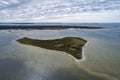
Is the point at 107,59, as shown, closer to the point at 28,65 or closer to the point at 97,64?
the point at 97,64

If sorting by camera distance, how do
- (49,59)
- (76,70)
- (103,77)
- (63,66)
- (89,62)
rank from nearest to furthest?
(103,77)
(76,70)
(63,66)
(89,62)
(49,59)

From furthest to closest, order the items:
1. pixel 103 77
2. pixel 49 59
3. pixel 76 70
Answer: pixel 49 59 → pixel 76 70 → pixel 103 77

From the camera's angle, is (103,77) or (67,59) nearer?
(103,77)

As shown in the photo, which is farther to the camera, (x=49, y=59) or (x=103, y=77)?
(x=49, y=59)

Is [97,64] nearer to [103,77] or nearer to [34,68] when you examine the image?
[103,77]

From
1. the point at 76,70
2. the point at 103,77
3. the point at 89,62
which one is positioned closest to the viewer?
the point at 103,77

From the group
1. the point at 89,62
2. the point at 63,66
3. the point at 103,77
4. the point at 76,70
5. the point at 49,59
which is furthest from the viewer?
the point at 49,59

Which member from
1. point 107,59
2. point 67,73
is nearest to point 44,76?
point 67,73

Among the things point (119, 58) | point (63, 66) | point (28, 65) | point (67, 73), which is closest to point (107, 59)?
point (119, 58)
